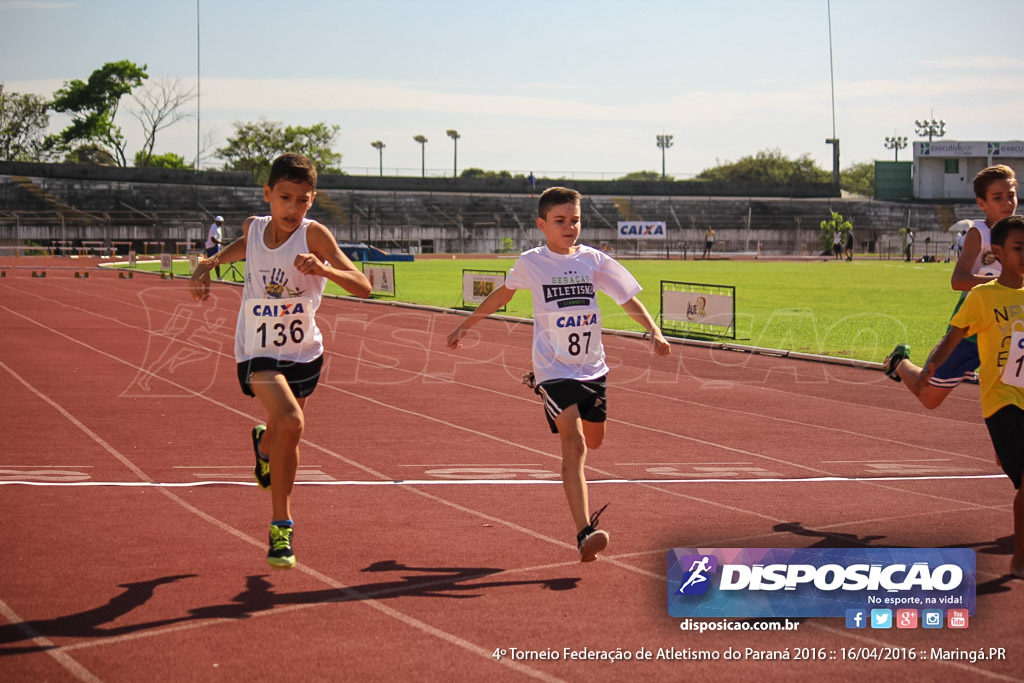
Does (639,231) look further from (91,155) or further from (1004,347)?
(1004,347)

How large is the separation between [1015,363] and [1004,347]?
113mm

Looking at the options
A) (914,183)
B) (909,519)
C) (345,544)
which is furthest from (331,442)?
(914,183)

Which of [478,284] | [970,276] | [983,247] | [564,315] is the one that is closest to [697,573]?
[564,315]

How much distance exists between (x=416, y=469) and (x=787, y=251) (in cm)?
7753

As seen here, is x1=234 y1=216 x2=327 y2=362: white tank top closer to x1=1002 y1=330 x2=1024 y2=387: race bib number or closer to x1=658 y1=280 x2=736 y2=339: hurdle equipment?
x1=1002 y1=330 x2=1024 y2=387: race bib number

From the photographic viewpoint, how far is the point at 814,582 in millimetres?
4984

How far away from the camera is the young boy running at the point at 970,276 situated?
6.19 metres

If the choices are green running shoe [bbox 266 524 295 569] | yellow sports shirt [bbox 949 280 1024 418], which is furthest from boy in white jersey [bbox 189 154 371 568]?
yellow sports shirt [bbox 949 280 1024 418]

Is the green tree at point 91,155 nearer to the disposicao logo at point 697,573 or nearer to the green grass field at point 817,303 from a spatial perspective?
the green grass field at point 817,303

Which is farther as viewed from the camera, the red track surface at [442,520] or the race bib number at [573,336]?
the race bib number at [573,336]

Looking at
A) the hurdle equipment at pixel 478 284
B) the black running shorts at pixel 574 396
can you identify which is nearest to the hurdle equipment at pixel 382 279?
the hurdle equipment at pixel 478 284

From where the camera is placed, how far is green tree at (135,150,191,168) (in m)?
101

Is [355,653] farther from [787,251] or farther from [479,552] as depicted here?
[787,251]

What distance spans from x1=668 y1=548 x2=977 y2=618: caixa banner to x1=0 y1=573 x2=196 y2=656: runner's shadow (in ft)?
7.94
